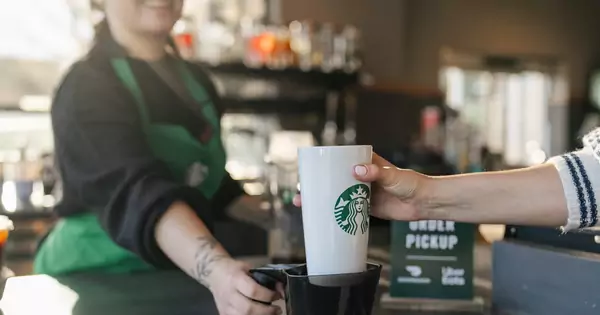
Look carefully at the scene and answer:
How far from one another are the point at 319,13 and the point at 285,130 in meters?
0.66

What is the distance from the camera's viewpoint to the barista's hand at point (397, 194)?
0.73m

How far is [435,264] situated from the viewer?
86 cm

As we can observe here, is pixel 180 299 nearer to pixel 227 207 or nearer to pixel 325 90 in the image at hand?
pixel 227 207

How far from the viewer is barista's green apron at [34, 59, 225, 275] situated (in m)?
1.19

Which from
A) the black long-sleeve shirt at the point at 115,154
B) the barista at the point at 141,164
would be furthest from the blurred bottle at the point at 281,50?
the black long-sleeve shirt at the point at 115,154

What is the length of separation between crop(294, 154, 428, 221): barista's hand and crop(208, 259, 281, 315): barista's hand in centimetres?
10

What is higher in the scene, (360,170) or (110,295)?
(360,170)

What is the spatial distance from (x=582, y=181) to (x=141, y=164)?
55cm

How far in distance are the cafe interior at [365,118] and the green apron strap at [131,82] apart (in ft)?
0.48

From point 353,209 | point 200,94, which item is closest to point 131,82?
point 200,94

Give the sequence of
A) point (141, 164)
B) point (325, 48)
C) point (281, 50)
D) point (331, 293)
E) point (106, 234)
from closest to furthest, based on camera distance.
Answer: point (331, 293), point (141, 164), point (106, 234), point (281, 50), point (325, 48)

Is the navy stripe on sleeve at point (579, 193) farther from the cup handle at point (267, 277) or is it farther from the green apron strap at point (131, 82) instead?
the green apron strap at point (131, 82)

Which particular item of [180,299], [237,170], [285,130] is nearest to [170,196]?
[180,299]

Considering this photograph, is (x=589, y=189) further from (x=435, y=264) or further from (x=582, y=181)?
(x=435, y=264)
